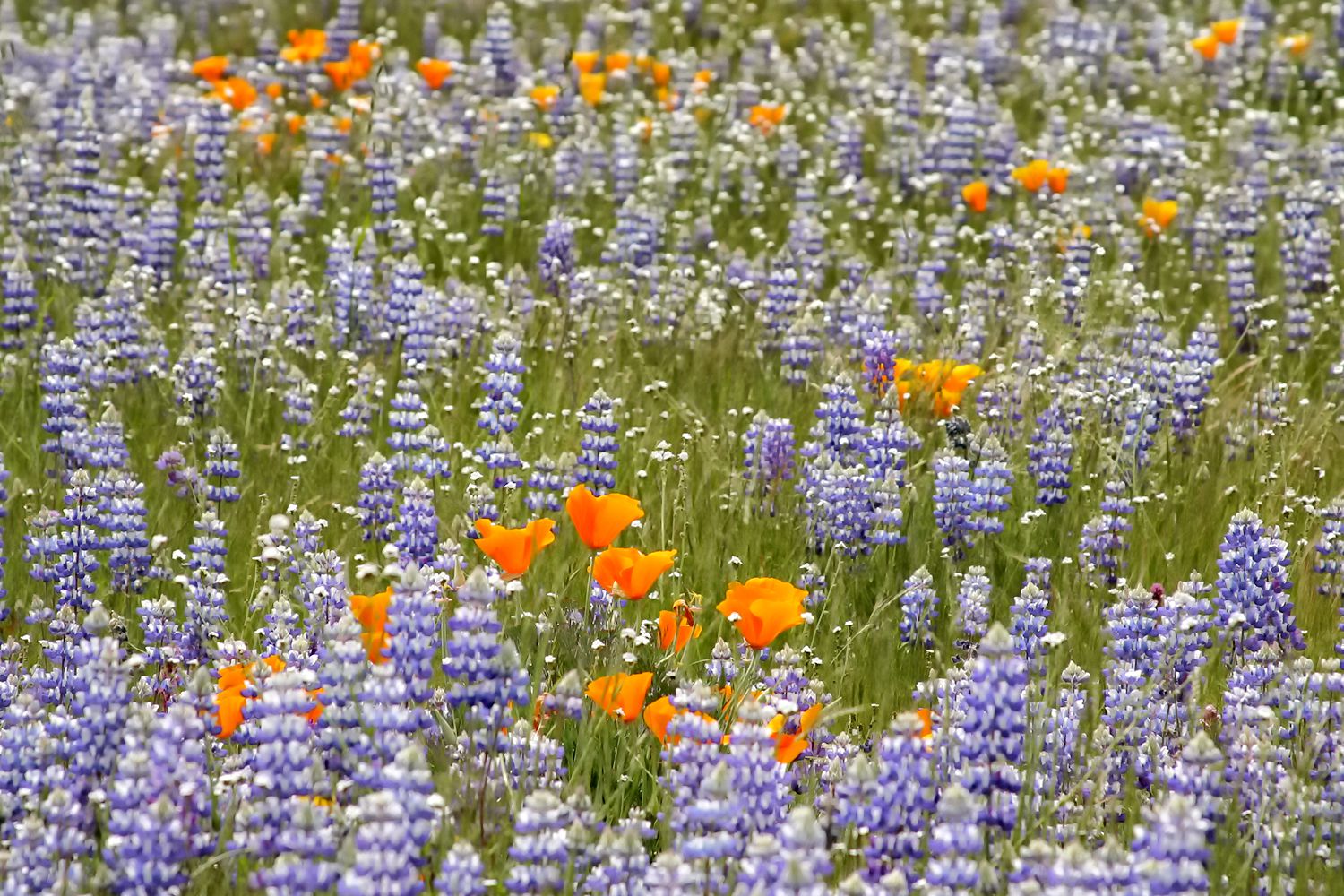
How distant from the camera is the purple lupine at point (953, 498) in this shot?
5.29m

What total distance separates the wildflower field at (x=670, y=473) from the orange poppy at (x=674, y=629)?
0.08ft

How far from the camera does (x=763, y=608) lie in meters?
3.87

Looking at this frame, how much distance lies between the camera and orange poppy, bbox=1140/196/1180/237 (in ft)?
27.6

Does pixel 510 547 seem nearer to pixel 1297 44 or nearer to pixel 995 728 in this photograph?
pixel 995 728

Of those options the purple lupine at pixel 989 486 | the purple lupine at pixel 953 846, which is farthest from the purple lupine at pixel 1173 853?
the purple lupine at pixel 989 486

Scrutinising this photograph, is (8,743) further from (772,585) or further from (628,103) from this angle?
(628,103)

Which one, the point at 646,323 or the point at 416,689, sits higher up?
the point at 416,689

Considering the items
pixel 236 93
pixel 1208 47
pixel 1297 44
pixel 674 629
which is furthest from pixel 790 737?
pixel 1297 44

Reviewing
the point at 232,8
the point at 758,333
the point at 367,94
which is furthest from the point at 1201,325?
the point at 232,8

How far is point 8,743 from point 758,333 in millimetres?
4265

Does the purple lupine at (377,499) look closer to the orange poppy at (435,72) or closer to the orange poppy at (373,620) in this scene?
the orange poppy at (373,620)

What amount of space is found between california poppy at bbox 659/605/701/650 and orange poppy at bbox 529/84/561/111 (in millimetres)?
5644

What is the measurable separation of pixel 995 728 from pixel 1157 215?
5.72 metres

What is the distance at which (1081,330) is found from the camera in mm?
6363
